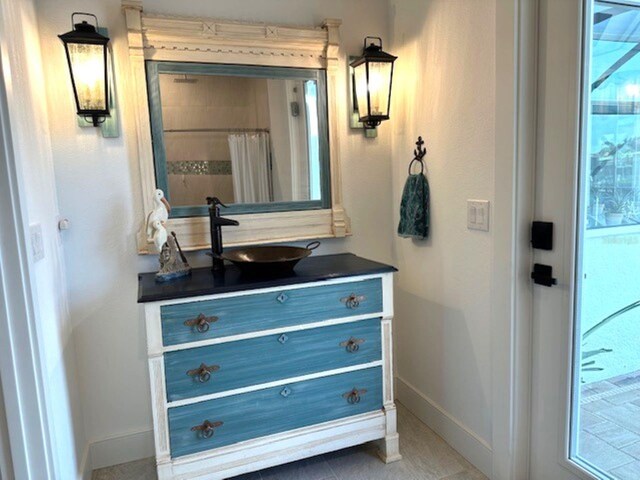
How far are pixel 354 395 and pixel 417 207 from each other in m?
1.00

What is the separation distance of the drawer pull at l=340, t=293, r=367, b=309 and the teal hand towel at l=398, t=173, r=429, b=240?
54 centimetres

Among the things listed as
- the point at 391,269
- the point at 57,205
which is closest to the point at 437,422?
the point at 391,269

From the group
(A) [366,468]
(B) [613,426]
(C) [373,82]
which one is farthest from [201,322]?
(B) [613,426]

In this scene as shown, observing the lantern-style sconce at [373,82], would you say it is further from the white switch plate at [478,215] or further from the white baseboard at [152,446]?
the white baseboard at [152,446]

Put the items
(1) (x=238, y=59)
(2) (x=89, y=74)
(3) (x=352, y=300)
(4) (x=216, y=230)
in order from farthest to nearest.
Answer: (1) (x=238, y=59) → (4) (x=216, y=230) → (3) (x=352, y=300) → (2) (x=89, y=74)

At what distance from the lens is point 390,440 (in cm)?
215

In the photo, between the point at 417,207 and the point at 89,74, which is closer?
the point at 89,74

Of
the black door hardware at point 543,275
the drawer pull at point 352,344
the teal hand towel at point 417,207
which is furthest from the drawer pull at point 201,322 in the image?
the black door hardware at point 543,275

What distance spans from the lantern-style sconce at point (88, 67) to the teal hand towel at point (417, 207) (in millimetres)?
1521

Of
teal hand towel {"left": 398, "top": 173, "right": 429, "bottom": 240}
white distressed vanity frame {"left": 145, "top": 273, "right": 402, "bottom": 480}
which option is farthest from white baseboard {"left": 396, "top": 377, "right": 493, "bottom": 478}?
teal hand towel {"left": 398, "top": 173, "right": 429, "bottom": 240}

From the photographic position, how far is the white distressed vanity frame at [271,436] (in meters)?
1.76

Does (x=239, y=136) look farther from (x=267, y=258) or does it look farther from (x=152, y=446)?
(x=152, y=446)

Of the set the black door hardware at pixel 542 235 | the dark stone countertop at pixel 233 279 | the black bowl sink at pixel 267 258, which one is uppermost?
the black door hardware at pixel 542 235

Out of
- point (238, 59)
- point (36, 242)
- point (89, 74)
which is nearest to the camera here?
point (36, 242)
